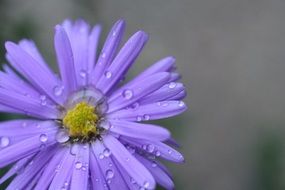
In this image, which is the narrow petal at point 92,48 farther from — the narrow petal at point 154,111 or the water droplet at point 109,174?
the water droplet at point 109,174

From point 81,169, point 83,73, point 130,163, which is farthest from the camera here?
point 83,73

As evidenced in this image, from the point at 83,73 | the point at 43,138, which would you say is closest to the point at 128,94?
the point at 83,73

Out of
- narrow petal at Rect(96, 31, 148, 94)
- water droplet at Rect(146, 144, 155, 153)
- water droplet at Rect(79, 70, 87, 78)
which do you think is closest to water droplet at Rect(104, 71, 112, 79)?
narrow petal at Rect(96, 31, 148, 94)

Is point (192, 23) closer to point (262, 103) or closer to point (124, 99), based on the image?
point (262, 103)

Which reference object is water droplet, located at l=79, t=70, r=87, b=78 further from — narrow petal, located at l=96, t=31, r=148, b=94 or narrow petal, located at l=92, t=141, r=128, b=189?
narrow petal, located at l=92, t=141, r=128, b=189

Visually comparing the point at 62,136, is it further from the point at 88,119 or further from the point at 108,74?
the point at 108,74

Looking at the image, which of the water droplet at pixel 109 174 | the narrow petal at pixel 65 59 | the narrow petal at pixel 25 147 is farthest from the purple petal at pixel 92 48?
the water droplet at pixel 109 174
